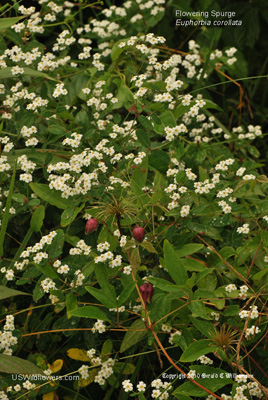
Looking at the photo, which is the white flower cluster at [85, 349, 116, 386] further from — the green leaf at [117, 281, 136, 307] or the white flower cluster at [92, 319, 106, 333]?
the green leaf at [117, 281, 136, 307]

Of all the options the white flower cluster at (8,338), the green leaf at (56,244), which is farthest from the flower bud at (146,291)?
the white flower cluster at (8,338)

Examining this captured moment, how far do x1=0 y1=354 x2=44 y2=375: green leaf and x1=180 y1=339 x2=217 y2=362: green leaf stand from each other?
50 cm

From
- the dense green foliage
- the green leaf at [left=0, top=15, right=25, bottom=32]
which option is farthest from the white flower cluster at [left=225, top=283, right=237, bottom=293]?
the green leaf at [left=0, top=15, right=25, bottom=32]

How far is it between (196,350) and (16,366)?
0.57m

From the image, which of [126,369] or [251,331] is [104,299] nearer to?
[126,369]

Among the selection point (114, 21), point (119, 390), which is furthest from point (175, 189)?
point (114, 21)

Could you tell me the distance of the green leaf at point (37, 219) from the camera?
196 centimetres

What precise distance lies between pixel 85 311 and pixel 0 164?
2.53 ft

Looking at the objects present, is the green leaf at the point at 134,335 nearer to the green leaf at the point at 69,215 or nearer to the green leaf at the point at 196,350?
the green leaf at the point at 196,350

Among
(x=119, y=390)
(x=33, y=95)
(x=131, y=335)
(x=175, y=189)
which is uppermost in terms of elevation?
(x=33, y=95)

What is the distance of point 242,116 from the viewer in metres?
3.14

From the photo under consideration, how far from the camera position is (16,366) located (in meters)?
1.68

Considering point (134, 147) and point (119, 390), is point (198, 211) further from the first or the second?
point (119, 390)

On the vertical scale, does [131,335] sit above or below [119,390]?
above
